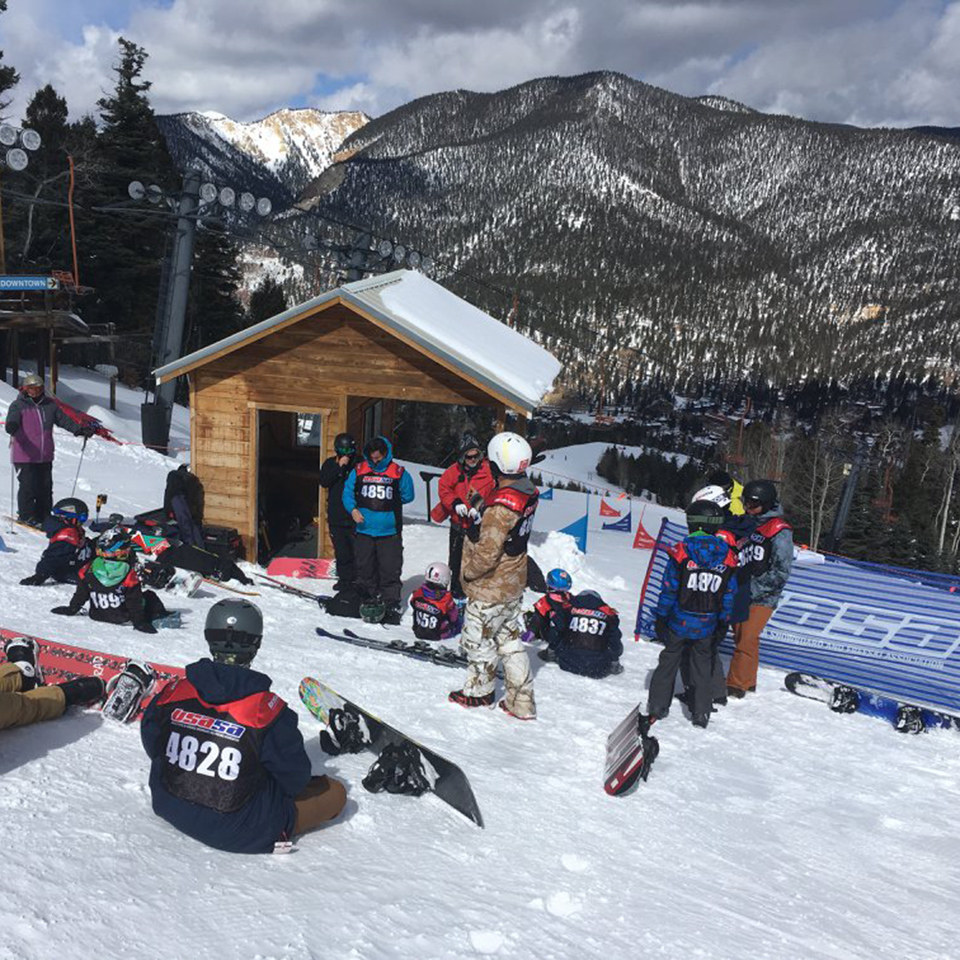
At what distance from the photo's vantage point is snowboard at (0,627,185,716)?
470 cm

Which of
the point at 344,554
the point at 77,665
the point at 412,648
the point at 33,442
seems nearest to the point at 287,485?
the point at 33,442

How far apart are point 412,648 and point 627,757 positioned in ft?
9.38

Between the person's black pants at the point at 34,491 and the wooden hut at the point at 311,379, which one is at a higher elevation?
the wooden hut at the point at 311,379

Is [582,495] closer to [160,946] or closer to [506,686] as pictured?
Result: [506,686]

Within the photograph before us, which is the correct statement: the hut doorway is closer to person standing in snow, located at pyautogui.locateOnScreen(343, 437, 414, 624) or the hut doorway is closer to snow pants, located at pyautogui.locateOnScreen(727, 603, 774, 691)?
person standing in snow, located at pyautogui.locateOnScreen(343, 437, 414, 624)

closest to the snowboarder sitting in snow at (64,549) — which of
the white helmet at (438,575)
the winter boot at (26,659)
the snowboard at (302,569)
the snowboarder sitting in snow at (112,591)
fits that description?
the snowboarder sitting in snow at (112,591)

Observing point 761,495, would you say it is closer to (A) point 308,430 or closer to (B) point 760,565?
(B) point 760,565

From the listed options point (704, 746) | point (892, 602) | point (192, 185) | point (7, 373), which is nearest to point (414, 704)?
point (704, 746)

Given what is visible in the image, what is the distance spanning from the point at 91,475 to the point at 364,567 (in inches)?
314

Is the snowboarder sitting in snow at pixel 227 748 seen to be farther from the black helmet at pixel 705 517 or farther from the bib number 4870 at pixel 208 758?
the black helmet at pixel 705 517

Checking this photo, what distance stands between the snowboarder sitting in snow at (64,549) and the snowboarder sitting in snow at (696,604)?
5517 millimetres

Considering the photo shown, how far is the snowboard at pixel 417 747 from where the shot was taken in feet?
13.4

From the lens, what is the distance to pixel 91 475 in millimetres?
13945

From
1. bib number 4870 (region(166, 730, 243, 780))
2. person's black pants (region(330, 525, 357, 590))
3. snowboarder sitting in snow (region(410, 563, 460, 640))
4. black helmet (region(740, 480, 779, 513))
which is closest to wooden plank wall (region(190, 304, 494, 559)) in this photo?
person's black pants (region(330, 525, 357, 590))
